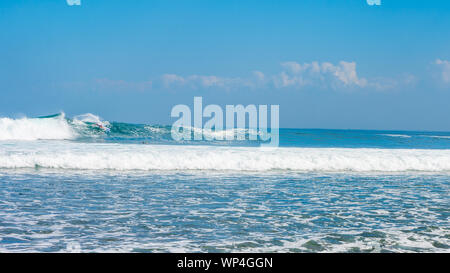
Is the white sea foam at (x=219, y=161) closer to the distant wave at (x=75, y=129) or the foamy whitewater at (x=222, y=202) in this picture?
the foamy whitewater at (x=222, y=202)

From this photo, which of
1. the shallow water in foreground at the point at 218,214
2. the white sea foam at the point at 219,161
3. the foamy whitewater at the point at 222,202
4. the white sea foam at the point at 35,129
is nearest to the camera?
the shallow water in foreground at the point at 218,214

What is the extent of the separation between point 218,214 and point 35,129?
25.1 metres

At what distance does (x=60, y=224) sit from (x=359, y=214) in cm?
487

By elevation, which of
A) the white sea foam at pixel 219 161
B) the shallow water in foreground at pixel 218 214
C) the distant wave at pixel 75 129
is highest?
the distant wave at pixel 75 129

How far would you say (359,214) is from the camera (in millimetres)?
7090

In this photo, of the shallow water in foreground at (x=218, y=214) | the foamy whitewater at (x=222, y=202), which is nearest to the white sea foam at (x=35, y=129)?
the foamy whitewater at (x=222, y=202)

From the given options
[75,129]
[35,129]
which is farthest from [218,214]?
[75,129]

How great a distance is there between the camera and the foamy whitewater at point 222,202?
17.3 ft

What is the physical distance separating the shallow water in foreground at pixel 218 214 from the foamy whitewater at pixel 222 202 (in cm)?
2

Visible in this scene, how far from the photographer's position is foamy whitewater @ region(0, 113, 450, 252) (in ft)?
17.3

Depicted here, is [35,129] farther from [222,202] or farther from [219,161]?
[222,202]

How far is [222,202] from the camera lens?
795 centimetres

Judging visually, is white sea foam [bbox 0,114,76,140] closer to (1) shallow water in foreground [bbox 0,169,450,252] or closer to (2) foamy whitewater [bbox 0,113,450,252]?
(2) foamy whitewater [bbox 0,113,450,252]
